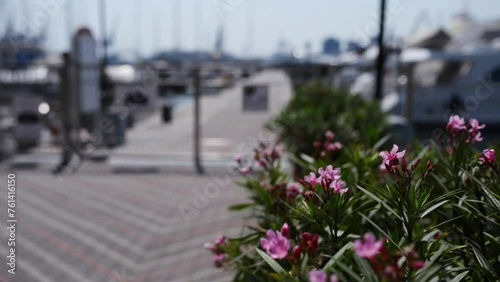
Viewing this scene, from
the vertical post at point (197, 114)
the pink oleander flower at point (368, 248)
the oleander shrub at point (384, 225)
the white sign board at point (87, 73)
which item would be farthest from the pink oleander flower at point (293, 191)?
the white sign board at point (87, 73)

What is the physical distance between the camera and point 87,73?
995cm

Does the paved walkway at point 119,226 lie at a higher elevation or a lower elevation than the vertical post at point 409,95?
lower

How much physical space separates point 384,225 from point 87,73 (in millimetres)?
8578

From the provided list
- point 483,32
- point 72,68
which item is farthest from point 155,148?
point 483,32

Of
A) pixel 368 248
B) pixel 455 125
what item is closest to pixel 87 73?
pixel 455 125

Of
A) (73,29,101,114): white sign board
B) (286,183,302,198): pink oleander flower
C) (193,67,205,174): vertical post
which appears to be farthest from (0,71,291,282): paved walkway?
(286,183,302,198): pink oleander flower

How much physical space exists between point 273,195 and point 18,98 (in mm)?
9362

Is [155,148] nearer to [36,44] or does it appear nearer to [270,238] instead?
[270,238]

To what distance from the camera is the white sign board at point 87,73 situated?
32.6 feet

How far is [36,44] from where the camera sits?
21.1 meters

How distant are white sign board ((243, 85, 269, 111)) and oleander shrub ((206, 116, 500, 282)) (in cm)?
758

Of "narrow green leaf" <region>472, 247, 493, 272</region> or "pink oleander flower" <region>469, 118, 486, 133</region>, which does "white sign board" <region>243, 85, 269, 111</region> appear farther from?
"narrow green leaf" <region>472, 247, 493, 272</region>

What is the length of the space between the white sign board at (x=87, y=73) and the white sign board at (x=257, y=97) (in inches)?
97.9

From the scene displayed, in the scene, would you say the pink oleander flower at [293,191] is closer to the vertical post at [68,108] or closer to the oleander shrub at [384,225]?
the oleander shrub at [384,225]
